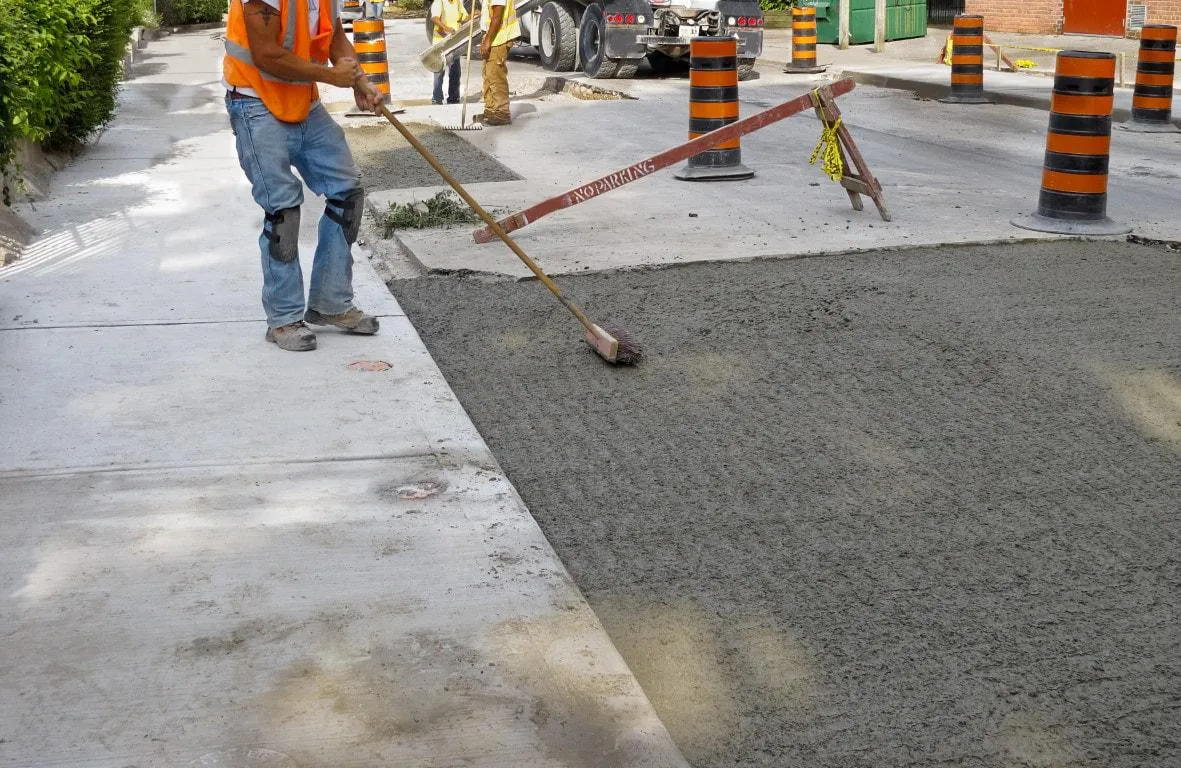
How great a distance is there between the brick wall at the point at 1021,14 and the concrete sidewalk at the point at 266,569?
65.1 ft

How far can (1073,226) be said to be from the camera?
8.02 metres

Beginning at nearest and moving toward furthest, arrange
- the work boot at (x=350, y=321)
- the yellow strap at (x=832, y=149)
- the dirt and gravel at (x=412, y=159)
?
the work boot at (x=350, y=321) → the yellow strap at (x=832, y=149) → the dirt and gravel at (x=412, y=159)

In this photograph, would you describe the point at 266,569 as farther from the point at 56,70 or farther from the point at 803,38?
the point at 803,38

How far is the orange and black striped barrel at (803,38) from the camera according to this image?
19.4 meters

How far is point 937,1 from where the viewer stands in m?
28.1

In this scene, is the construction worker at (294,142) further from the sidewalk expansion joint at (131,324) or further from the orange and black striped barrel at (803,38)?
the orange and black striped barrel at (803,38)

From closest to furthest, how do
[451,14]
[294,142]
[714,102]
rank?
[294,142]
[714,102]
[451,14]

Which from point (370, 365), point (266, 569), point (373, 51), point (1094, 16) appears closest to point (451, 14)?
point (373, 51)

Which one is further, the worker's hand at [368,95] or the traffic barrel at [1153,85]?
the traffic barrel at [1153,85]

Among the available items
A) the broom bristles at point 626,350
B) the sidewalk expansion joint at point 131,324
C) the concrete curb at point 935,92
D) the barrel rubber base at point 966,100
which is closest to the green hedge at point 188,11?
the concrete curb at point 935,92

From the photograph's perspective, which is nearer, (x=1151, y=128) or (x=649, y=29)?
(x=1151, y=128)

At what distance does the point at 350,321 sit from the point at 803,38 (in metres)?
14.8

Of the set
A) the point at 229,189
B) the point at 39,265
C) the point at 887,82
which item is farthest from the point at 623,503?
the point at 887,82

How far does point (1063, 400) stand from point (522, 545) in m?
2.42
